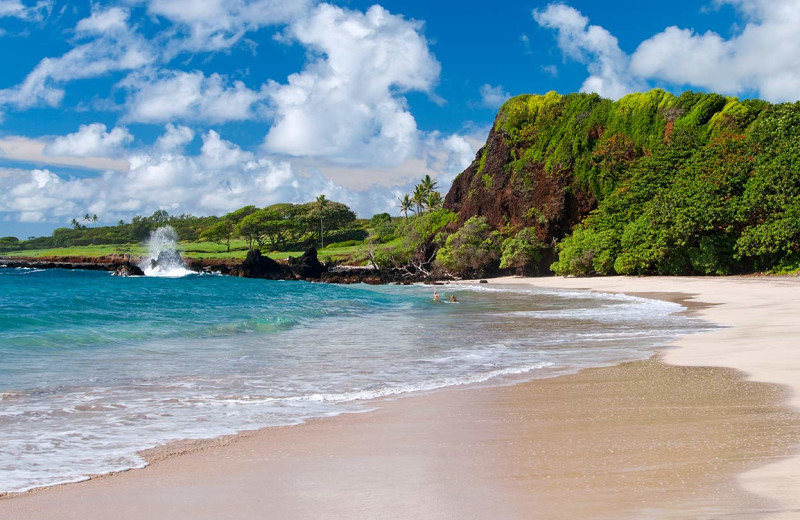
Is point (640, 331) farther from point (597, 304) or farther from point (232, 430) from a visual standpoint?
point (232, 430)

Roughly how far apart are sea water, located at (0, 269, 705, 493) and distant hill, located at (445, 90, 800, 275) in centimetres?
1153

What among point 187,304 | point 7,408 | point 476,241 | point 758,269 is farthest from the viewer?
point 476,241

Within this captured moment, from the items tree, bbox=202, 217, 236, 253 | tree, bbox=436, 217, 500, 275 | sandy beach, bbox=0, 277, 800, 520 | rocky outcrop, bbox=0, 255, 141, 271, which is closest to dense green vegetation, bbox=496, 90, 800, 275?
tree, bbox=436, 217, 500, 275

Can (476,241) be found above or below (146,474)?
above

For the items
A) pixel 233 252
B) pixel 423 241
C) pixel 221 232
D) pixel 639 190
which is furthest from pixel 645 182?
pixel 221 232

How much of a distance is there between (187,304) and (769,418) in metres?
25.8

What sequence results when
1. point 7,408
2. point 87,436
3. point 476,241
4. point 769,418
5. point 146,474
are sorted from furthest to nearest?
point 476,241 → point 7,408 → point 87,436 → point 769,418 → point 146,474

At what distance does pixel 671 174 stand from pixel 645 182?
169 centimetres

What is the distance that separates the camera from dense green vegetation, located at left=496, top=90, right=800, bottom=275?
29.8m

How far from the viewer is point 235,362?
11.6m

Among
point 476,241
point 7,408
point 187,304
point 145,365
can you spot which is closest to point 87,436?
point 7,408

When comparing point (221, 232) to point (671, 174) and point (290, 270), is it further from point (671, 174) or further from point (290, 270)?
point (671, 174)

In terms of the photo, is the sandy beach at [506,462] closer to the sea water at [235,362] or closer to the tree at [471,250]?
the sea water at [235,362]

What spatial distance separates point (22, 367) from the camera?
438 inches
